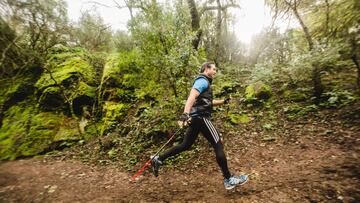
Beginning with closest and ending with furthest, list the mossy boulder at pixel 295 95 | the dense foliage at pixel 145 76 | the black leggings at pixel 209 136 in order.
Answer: the black leggings at pixel 209 136, the dense foliage at pixel 145 76, the mossy boulder at pixel 295 95

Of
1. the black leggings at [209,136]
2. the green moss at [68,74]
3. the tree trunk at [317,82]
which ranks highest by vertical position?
the green moss at [68,74]

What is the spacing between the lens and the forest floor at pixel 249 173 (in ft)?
12.4

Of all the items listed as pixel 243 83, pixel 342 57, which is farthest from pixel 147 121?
pixel 342 57

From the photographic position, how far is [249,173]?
4.70 m

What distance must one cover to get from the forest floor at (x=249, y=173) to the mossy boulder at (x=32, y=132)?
1152 millimetres

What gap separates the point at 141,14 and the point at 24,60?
5.84m

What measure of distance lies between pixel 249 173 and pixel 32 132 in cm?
774

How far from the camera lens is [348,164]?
4.06 metres

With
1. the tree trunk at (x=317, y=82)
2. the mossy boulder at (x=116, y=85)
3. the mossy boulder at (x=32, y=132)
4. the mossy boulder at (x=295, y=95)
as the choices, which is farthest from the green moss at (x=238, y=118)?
the mossy boulder at (x=32, y=132)

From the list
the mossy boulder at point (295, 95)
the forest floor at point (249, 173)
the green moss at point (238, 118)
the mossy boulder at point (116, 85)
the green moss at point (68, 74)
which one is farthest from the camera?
the green moss at point (68, 74)

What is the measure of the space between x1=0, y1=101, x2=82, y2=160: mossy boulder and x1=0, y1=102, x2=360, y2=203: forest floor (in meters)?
1.15

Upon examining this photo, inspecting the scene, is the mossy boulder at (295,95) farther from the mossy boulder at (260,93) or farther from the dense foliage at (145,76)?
the mossy boulder at (260,93)

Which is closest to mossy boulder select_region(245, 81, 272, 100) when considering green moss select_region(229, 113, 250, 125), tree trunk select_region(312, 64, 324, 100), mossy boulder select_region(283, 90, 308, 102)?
mossy boulder select_region(283, 90, 308, 102)

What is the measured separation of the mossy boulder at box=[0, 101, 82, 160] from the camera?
25.4 ft
